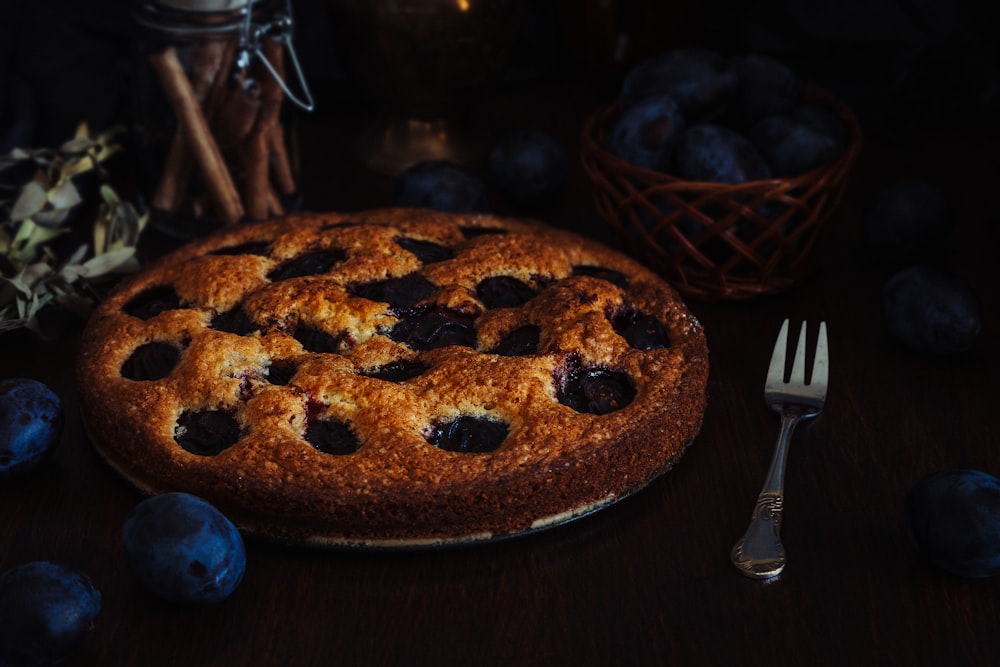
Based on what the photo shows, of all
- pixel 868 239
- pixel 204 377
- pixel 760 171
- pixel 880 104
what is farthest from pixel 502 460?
pixel 880 104

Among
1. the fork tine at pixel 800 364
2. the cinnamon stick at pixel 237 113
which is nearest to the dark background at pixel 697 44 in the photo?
the cinnamon stick at pixel 237 113

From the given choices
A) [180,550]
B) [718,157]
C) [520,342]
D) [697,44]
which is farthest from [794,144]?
[180,550]

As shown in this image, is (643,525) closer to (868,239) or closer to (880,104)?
(868,239)

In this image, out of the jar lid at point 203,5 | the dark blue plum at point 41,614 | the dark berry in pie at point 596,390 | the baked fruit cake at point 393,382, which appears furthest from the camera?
the jar lid at point 203,5

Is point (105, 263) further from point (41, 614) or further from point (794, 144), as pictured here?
point (794, 144)

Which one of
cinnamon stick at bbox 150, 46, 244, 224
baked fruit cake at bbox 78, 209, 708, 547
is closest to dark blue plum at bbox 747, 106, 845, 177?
baked fruit cake at bbox 78, 209, 708, 547

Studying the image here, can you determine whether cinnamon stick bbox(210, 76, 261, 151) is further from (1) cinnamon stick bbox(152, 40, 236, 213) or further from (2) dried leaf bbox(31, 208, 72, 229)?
(2) dried leaf bbox(31, 208, 72, 229)

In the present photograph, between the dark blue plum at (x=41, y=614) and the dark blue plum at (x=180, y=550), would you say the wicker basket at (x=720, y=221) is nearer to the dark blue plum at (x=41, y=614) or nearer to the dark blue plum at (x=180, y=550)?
the dark blue plum at (x=180, y=550)
